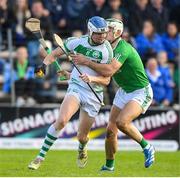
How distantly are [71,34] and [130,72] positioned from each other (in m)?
7.89

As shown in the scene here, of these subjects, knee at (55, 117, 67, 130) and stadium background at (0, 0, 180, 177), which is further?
stadium background at (0, 0, 180, 177)

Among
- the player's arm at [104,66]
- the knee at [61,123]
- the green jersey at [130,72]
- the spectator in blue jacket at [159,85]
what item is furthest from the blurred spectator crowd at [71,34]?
the knee at [61,123]

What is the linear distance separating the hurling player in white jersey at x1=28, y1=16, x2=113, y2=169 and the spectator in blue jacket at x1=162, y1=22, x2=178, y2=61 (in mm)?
8160

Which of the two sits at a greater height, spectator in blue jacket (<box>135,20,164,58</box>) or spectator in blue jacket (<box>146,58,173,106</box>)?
spectator in blue jacket (<box>135,20,164,58</box>)

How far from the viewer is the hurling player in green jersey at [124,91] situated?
12.2 m

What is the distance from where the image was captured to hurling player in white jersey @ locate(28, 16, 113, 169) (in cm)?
1193

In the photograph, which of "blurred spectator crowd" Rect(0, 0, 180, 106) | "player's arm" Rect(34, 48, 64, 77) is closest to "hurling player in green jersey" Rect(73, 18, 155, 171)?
"player's arm" Rect(34, 48, 64, 77)

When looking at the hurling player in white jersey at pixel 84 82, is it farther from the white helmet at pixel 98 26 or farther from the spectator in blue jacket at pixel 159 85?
the spectator in blue jacket at pixel 159 85

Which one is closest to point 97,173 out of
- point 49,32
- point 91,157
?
point 91,157

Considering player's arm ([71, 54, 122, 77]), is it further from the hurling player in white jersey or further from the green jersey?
the green jersey

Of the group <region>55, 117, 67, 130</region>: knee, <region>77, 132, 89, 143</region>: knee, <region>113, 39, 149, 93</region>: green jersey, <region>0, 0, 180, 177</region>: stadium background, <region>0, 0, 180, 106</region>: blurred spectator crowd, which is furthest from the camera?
<region>0, 0, 180, 106</region>: blurred spectator crowd

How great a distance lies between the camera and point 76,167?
13.2m

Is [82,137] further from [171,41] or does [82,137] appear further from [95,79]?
[171,41]

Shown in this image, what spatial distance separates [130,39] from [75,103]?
7.79 metres
